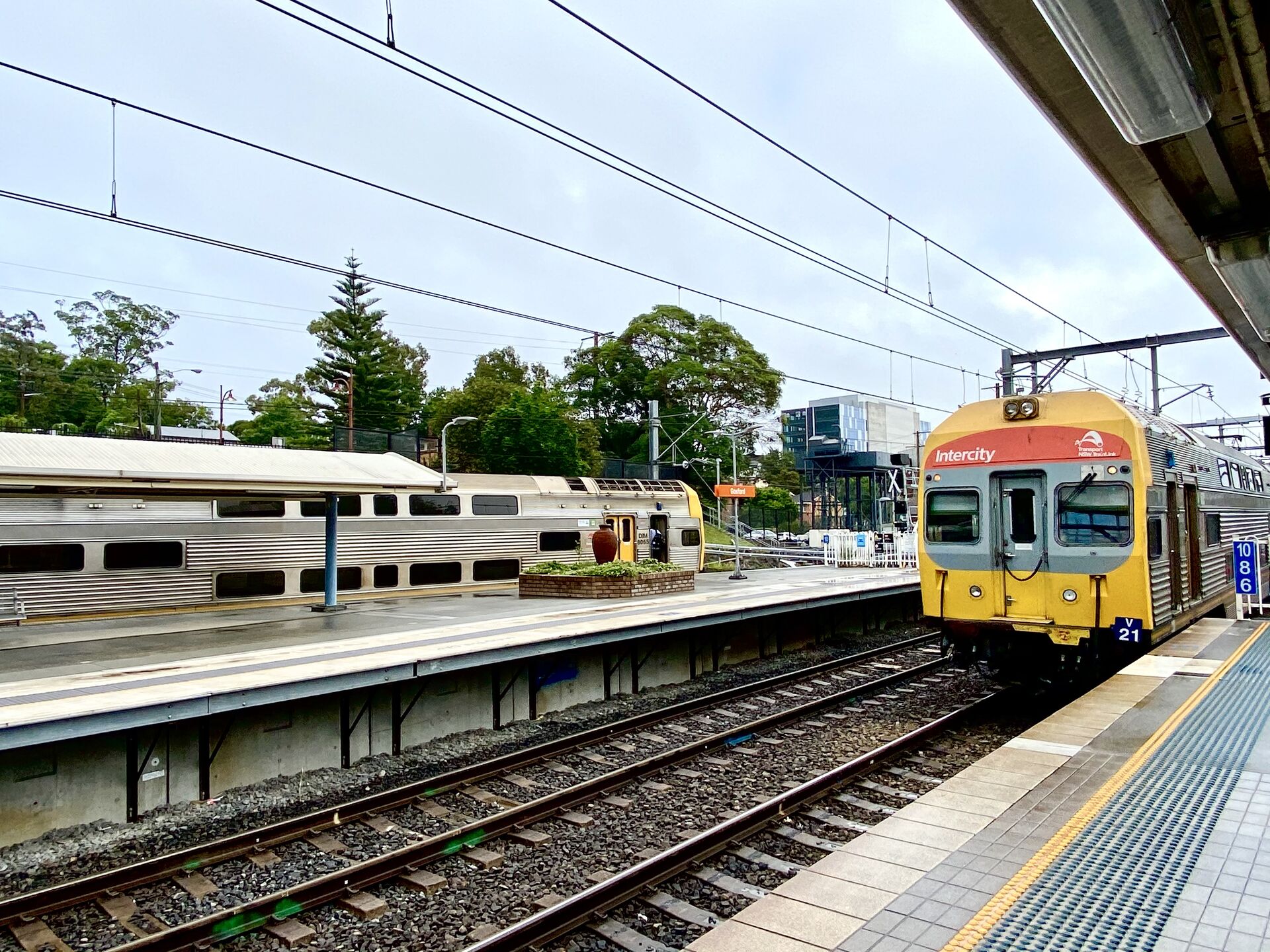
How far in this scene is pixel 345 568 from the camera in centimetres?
1677

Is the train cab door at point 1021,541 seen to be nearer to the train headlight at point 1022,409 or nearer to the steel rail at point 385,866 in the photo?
the train headlight at point 1022,409

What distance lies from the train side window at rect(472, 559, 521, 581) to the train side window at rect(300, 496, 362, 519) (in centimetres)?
321

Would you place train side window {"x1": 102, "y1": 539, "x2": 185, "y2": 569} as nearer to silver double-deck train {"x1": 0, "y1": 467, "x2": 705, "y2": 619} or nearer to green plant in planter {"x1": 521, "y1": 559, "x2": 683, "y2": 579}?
silver double-deck train {"x1": 0, "y1": 467, "x2": 705, "y2": 619}

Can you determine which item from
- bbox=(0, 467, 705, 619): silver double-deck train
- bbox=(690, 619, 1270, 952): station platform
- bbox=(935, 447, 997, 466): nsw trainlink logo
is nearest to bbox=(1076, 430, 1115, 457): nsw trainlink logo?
bbox=(935, 447, 997, 466): nsw trainlink logo

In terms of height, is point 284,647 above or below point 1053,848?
above

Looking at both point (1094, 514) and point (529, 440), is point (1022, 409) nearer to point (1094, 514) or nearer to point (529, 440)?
point (1094, 514)

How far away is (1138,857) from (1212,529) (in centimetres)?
1023

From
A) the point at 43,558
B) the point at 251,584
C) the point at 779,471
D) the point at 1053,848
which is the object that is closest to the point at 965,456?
the point at 1053,848

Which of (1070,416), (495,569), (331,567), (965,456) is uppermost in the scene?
(1070,416)

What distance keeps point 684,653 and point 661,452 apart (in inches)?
1277

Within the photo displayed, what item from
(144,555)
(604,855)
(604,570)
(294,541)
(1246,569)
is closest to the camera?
(604,855)

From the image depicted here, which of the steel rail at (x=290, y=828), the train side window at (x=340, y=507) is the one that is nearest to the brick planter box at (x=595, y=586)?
the train side window at (x=340, y=507)

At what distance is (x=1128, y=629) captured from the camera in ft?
29.2

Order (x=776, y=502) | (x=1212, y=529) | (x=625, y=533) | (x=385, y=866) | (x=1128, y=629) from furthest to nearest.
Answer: (x=776, y=502), (x=625, y=533), (x=1212, y=529), (x=1128, y=629), (x=385, y=866)
